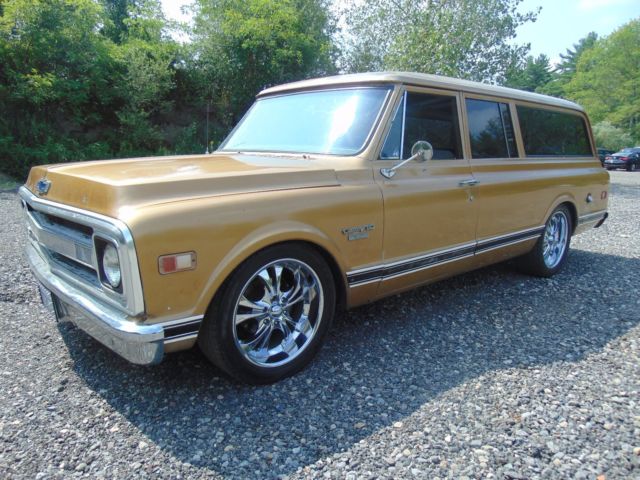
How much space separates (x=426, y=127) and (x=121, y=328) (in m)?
2.53

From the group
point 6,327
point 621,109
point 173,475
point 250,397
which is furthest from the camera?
point 621,109

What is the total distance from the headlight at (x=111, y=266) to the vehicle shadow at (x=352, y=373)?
28.9 inches

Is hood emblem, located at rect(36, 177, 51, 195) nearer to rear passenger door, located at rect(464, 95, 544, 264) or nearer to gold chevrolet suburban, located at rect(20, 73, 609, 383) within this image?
gold chevrolet suburban, located at rect(20, 73, 609, 383)

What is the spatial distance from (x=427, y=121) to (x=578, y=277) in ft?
9.29

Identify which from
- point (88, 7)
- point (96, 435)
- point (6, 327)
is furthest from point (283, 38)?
point (96, 435)

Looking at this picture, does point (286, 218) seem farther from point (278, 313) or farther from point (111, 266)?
point (111, 266)

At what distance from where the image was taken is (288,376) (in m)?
2.78

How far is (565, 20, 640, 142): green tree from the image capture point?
134 ft

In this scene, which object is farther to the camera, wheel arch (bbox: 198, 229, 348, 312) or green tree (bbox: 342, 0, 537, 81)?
green tree (bbox: 342, 0, 537, 81)

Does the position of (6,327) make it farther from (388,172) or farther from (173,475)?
(388,172)

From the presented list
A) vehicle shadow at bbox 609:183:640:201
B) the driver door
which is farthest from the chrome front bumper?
vehicle shadow at bbox 609:183:640:201

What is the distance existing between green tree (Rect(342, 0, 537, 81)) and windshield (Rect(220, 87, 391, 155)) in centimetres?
1280

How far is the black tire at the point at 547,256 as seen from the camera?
4797 millimetres

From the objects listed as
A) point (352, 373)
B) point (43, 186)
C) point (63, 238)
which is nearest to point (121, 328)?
point (63, 238)
